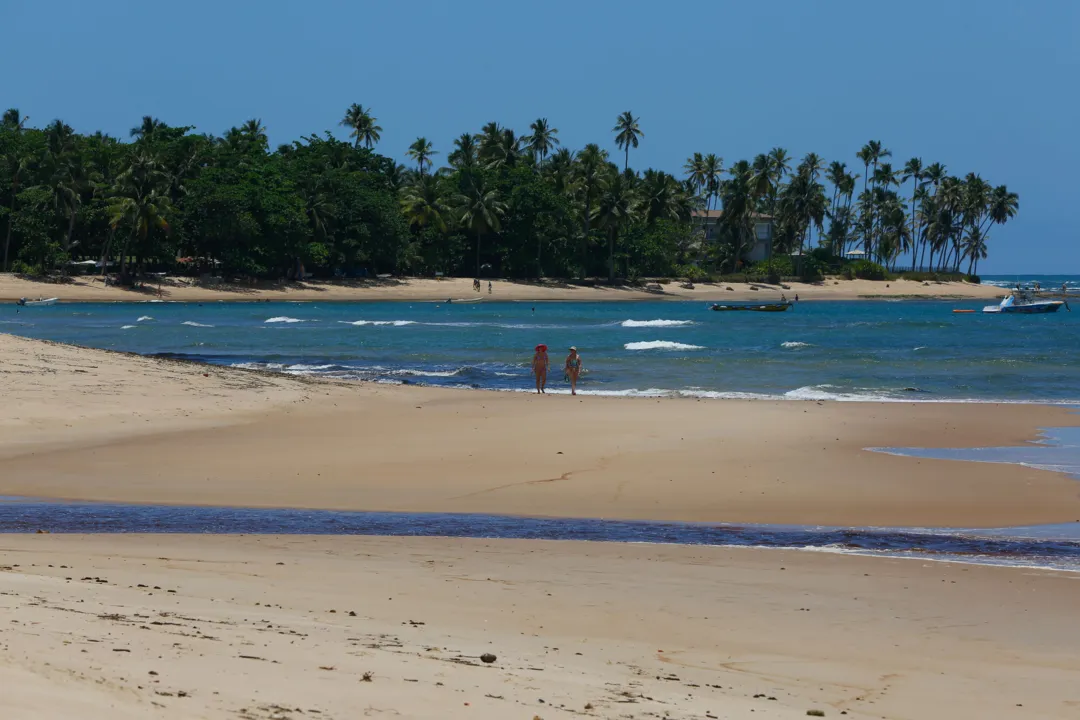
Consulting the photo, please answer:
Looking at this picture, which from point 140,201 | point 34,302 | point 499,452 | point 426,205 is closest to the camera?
point 499,452

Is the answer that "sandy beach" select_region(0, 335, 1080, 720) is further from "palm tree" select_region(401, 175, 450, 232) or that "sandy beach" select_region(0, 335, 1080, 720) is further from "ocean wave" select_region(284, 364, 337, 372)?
"palm tree" select_region(401, 175, 450, 232)

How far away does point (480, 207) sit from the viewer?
10250 cm

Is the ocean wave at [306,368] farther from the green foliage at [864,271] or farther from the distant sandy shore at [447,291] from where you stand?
the green foliage at [864,271]

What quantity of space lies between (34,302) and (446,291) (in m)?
34.7

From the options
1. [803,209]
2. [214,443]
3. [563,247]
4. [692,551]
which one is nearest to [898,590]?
[692,551]

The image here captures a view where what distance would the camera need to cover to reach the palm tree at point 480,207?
103 meters

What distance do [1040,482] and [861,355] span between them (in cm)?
2791

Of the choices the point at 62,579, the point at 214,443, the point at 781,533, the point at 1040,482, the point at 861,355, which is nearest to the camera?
the point at 62,579

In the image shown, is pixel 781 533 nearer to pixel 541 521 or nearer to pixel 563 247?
pixel 541 521

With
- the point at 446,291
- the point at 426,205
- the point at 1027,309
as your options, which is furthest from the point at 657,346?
the point at 426,205

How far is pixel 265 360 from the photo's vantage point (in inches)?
1458

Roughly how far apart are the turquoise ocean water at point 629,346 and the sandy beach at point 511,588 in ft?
37.4

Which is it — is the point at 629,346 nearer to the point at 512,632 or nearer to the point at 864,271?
the point at 512,632

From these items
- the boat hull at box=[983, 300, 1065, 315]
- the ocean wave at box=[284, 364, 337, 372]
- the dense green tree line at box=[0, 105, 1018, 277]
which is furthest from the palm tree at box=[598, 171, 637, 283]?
the ocean wave at box=[284, 364, 337, 372]
